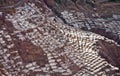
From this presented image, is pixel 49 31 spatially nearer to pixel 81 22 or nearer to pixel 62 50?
pixel 62 50

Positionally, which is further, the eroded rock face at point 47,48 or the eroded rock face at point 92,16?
the eroded rock face at point 92,16

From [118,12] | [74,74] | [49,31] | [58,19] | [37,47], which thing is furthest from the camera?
[118,12]

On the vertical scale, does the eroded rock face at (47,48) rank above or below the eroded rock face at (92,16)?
above

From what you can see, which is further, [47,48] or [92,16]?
[92,16]

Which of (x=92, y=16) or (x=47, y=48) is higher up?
(x=47, y=48)

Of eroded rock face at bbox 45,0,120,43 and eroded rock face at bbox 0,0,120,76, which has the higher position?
eroded rock face at bbox 0,0,120,76

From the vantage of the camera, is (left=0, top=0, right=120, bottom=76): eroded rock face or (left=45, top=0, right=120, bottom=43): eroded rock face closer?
(left=0, top=0, right=120, bottom=76): eroded rock face

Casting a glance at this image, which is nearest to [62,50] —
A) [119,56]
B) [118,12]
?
[119,56]

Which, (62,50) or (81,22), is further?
(81,22)
